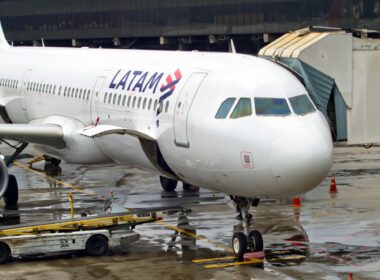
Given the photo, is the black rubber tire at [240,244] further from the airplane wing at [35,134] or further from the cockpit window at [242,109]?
the airplane wing at [35,134]

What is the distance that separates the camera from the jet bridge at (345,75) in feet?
107

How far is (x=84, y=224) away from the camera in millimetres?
22812

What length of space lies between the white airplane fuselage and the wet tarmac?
5.49 feet

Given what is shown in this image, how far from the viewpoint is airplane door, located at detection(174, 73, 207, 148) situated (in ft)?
71.0

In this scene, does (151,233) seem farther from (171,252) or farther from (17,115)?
(17,115)

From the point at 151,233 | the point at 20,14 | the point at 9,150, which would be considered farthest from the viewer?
the point at 20,14

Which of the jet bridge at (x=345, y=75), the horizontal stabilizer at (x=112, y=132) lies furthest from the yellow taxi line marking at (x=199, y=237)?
the jet bridge at (x=345, y=75)

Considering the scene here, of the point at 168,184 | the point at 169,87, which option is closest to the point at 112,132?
the point at 169,87

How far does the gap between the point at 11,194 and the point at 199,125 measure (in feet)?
35.9

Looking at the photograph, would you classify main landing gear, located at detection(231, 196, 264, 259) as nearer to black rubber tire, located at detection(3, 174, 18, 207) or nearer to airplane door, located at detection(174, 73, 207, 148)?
airplane door, located at detection(174, 73, 207, 148)

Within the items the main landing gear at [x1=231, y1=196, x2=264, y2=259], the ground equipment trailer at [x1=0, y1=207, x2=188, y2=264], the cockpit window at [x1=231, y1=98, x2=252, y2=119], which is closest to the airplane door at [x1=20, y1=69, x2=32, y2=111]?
the ground equipment trailer at [x1=0, y1=207, x2=188, y2=264]

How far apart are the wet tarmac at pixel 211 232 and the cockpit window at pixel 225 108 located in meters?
3.14

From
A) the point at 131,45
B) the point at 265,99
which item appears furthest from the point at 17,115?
the point at 131,45

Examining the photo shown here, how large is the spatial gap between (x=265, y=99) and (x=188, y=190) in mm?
11953
